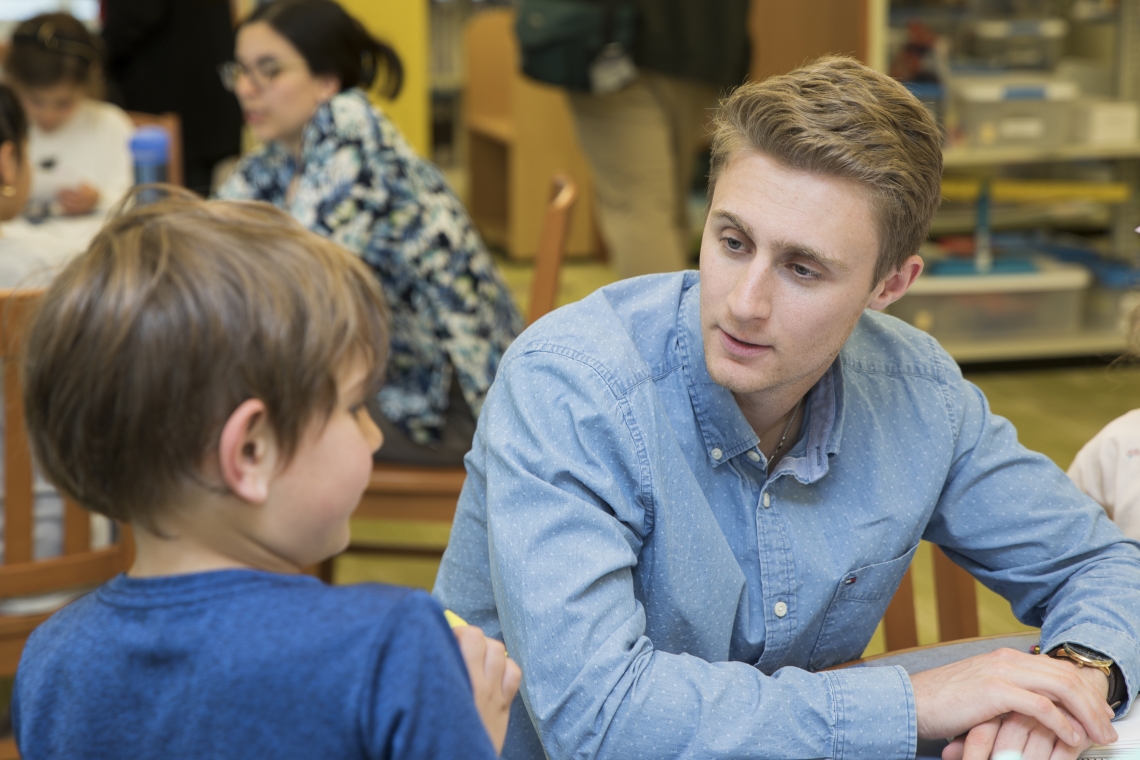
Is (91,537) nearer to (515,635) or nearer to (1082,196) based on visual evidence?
(515,635)

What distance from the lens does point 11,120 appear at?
6.54 feet

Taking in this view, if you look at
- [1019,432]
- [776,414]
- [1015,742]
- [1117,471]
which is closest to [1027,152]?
[1019,432]

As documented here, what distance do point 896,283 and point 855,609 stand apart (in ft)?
1.04

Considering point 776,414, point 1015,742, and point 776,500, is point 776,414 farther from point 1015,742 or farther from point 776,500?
point 1015,742

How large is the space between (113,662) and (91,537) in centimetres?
89

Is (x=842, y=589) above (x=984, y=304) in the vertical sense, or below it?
above

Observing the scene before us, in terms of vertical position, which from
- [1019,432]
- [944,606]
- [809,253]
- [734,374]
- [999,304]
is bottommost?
[1019,432]

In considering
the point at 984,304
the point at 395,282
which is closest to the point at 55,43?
the point at 395,282

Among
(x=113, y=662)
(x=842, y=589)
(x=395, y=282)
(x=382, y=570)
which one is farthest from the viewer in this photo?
(x=382, y=570)

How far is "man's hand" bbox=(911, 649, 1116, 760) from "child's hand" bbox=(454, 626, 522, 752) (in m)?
0.35

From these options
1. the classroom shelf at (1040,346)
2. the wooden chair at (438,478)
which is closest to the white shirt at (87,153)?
the wooden chair at (438,478)

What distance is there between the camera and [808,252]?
997 mm

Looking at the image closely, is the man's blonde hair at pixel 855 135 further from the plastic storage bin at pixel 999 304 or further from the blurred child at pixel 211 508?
the plastic storage bin at pixel 999 304

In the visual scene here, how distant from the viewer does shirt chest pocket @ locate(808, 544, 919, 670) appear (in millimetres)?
1082
